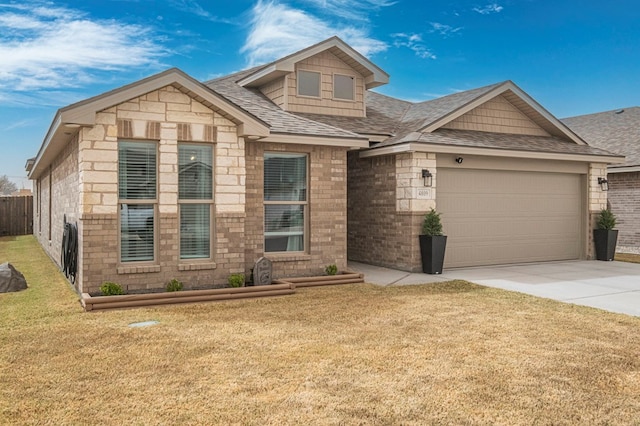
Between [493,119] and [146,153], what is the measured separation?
30.1 ft

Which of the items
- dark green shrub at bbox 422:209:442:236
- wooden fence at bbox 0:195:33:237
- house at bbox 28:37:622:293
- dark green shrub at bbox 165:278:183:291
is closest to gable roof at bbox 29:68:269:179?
house at bbox 28:37:622:293

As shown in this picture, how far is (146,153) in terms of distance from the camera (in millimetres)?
8828

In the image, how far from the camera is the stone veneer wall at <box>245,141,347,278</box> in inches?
398

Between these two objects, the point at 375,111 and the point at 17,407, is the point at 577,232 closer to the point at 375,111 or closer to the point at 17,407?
the point at 375,111

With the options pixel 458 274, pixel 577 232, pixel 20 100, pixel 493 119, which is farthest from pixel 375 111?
pixel 20 100

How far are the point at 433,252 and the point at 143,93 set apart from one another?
6785 mm

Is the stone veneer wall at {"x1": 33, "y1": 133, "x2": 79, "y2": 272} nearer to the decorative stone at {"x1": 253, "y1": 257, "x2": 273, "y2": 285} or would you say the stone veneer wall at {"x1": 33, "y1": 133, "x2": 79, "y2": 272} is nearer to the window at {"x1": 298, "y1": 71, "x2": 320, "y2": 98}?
the decorative stone at {"x1": 253, "y1": 257, "x2": 273, "y2": 285}

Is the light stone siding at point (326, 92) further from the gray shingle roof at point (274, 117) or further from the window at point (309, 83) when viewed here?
the gray shingle roof at point (274, 117)

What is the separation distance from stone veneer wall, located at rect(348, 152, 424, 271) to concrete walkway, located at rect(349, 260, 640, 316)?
14.7 inches

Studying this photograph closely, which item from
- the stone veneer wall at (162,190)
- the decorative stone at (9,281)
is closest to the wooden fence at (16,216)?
the decorative stone at (9,281)

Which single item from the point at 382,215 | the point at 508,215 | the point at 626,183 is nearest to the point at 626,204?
the point at 626,183

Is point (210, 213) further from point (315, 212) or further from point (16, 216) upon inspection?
point (16, 216)

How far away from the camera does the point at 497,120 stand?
14047mm

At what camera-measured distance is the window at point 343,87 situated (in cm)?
1397
